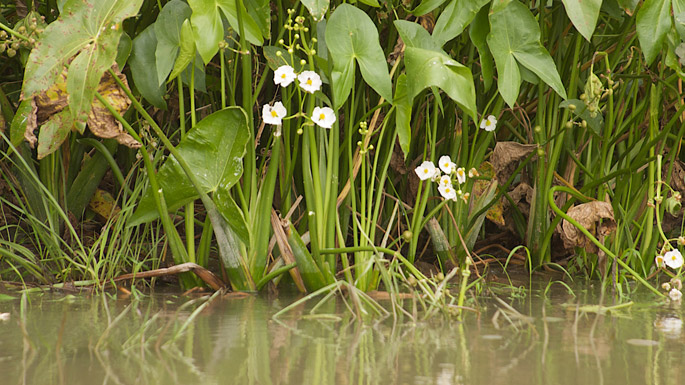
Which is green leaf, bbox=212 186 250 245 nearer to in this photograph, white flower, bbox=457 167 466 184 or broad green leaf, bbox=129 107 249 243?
broad green leaf, bbox=129 107 249 243

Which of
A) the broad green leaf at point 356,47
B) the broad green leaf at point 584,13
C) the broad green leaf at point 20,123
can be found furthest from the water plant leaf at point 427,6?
the broad green leaf at point 20,123

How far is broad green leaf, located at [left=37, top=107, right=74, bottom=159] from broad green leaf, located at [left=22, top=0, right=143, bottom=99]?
0.37 ft

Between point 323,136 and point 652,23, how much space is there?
60cm

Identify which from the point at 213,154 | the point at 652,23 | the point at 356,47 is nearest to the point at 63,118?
the point at 213,154

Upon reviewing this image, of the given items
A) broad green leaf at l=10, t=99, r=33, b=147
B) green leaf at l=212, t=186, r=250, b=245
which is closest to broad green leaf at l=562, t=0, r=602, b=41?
green leaf at l=212, t=186, r=250, b=245

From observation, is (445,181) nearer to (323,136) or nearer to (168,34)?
(323,136)

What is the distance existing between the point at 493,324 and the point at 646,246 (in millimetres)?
591

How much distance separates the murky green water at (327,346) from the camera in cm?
64

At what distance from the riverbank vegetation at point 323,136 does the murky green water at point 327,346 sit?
11 cm

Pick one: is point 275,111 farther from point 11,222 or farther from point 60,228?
point 11,222

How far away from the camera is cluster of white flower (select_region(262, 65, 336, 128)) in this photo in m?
1.08

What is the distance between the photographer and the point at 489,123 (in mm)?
1365

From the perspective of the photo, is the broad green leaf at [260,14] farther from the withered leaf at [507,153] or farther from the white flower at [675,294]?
the white flower at [675,294]

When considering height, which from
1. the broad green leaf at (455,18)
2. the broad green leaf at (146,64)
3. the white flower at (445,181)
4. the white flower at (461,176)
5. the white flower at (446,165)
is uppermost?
the broad green leaf at (455,18)
